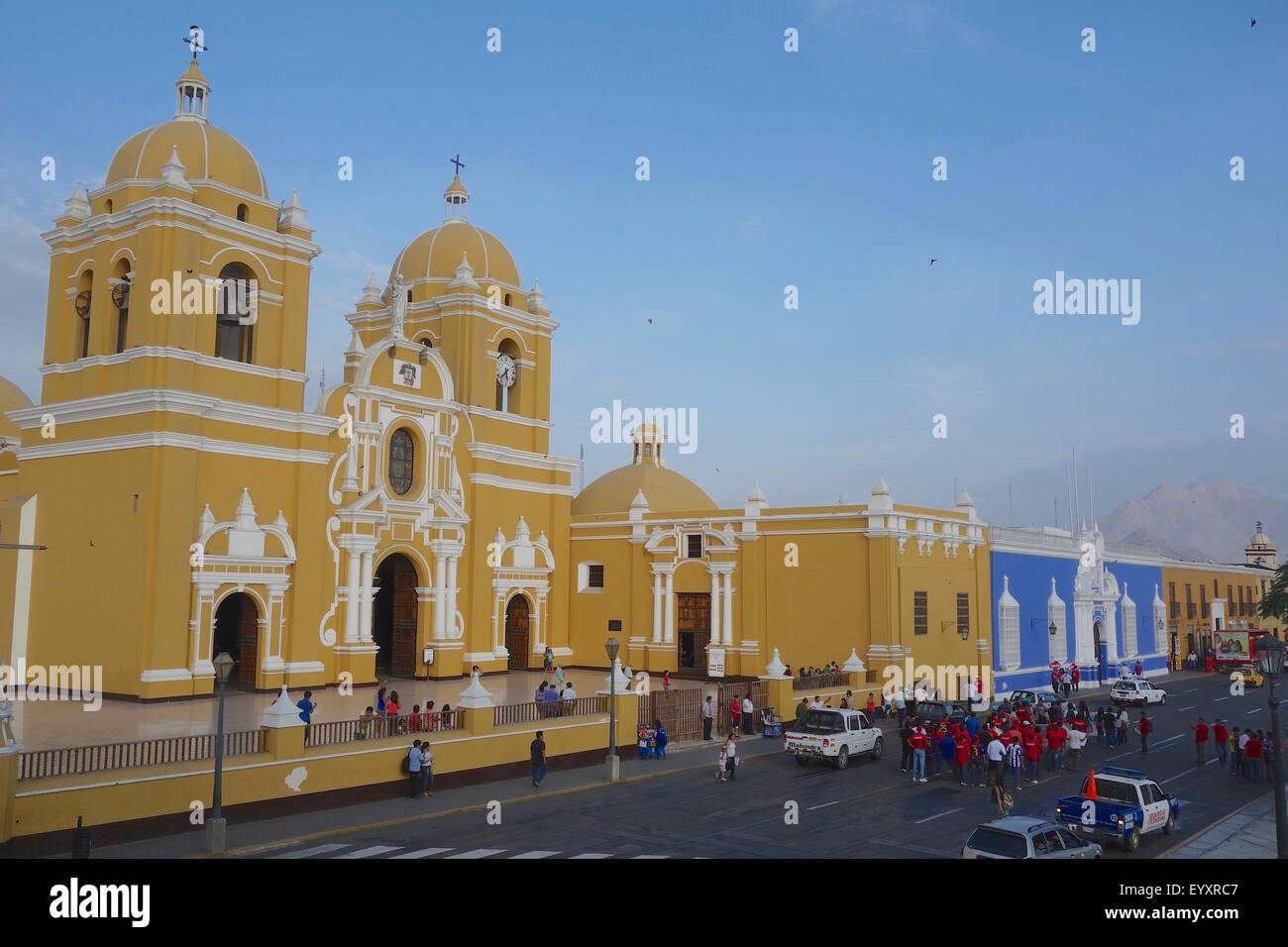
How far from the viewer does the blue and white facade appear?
1620 inches

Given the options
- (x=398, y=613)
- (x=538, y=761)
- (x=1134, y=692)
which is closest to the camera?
(x=538, y=761)

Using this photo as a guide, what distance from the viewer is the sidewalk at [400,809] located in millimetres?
15430

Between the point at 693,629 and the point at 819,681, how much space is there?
7442 mm

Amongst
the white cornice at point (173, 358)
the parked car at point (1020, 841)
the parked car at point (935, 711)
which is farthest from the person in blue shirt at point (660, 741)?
the white cornice at point (173, 358)

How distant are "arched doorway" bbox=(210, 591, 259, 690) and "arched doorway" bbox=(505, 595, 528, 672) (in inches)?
436

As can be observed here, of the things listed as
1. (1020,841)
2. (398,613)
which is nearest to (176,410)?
(398,613)

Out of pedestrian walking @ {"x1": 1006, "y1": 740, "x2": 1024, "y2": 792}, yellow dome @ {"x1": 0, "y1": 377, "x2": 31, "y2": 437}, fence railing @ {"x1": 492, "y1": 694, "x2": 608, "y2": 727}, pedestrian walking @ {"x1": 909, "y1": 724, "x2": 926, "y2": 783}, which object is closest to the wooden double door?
fence railing @ {"x1": 492, "y1": 694, "x2": 608, "y2": 727}

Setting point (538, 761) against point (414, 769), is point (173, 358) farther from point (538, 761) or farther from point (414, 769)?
point (538, 761)

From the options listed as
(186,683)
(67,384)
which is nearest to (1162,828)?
(186,683)

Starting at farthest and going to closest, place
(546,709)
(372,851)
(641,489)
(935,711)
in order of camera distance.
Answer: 1. (641,489)
2. (935,711)
3. (546,709)
4. (372,851)

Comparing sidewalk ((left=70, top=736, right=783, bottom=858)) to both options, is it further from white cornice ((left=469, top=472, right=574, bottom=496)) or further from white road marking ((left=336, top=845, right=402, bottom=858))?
white cornice ((left=469, top=472, right=574, bottom=496))

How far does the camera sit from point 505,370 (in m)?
39.2
